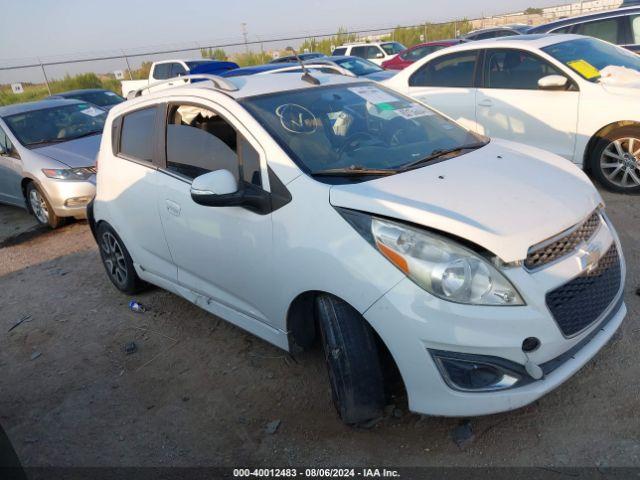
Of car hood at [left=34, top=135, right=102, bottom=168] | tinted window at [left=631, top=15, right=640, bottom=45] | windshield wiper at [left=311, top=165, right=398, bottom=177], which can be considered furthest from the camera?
tinted window at [left=631, top=15, right=640, bottom=45]

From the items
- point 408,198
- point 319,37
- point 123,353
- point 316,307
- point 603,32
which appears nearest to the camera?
point 408,198

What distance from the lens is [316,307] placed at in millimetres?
2805

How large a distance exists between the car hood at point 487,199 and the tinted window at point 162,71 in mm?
16506

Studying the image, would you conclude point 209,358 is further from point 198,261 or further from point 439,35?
point 439,35

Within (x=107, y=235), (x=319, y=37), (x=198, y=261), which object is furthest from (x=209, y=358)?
(x=319, y=37)

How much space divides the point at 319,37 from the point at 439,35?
22.6 feet

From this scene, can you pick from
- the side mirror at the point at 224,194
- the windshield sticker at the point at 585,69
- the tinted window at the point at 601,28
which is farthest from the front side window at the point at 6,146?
the tinted window at the point at 601,28

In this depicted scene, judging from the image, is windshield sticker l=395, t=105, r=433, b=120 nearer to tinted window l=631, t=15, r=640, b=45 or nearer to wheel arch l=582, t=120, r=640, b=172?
wheel arch l=582, t=120, r=640, b=172

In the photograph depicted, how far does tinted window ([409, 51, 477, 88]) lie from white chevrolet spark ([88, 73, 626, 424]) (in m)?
3.05

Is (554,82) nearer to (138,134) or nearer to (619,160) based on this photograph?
(619,160)

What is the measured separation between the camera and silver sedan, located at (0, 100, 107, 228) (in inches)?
271

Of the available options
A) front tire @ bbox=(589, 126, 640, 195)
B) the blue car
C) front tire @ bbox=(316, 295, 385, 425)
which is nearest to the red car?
the blue car

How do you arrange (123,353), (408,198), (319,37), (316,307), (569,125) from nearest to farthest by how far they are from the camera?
(408,198)
(316,307)
(123,353)
(569,125)
(319,37)

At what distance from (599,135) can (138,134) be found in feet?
14.6
